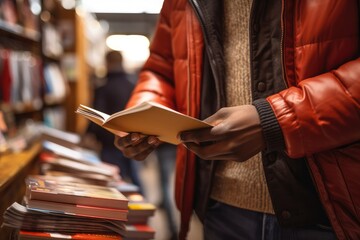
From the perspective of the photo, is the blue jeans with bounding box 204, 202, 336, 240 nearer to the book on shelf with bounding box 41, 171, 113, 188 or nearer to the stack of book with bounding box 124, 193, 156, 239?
the stack of book with bounding box 124, 193, 156, 239

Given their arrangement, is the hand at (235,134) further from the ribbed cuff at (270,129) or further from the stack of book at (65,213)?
the stack of book at (65,213)

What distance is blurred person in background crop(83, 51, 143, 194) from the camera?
3979mm

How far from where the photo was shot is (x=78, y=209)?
105 cm

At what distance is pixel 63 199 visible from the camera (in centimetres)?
104

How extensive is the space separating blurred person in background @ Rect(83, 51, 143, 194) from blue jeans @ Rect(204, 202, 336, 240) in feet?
9.18

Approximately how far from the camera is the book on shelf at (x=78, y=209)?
1.02 m

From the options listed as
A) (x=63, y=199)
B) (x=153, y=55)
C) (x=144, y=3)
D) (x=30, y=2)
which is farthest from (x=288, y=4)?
(x=144, y=3)

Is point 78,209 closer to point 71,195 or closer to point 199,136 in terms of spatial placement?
point 71,195

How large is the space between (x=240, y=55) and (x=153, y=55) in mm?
378

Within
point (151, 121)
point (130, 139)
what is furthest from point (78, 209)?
point (151, 121)

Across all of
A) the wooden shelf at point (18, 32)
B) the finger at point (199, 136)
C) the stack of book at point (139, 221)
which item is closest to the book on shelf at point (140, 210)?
the stack of book at point (139, 221)

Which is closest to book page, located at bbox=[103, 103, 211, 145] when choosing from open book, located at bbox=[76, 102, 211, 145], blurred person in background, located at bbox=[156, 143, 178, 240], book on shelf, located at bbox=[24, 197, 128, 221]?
open book, located at bbox=[76, 102, 211, 145]

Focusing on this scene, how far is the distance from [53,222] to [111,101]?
9.96ft

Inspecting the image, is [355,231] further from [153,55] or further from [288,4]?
[153,55]
